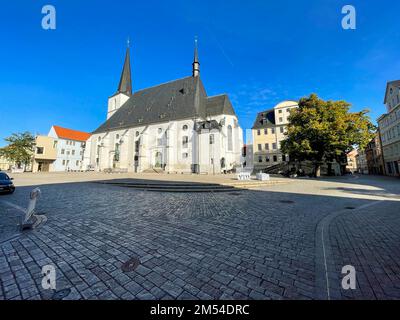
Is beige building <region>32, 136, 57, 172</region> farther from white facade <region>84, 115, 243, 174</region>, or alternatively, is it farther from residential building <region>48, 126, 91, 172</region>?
white facade <region>84, 115, 243, 174</region>

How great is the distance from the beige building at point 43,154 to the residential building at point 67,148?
3.15 metres

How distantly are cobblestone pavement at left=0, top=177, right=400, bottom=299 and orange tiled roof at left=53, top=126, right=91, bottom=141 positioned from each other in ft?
192

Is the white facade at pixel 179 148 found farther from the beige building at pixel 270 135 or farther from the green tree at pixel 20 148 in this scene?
the green tree at pixel 20 148

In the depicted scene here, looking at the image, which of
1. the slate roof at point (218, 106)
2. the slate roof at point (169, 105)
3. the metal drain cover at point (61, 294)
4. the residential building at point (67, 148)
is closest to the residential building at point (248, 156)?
the slate roof at point (169, 105)

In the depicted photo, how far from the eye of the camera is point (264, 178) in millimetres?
16844

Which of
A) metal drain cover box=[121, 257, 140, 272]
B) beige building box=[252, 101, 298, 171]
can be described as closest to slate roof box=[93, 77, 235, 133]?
beige building box=[252, 101, 298, 171]

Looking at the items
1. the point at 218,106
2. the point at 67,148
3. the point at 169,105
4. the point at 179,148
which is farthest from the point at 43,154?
the point at 218,106

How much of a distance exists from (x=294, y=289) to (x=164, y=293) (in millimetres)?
1659

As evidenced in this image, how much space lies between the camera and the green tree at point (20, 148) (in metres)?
38.4

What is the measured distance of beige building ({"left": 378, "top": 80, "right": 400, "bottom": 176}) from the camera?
28.2 metres

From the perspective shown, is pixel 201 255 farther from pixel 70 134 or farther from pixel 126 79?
pixel 70 134

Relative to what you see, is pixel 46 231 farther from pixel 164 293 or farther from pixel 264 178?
pixel 264 178

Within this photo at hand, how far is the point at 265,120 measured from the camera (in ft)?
129

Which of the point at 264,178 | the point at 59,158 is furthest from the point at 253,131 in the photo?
the point at 59,158
